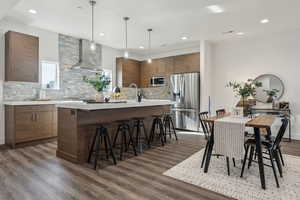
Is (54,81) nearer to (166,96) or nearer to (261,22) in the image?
(166,96)

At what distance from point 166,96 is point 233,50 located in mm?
2659

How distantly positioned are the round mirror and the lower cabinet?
18.8ft

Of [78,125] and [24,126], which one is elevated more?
[78,125]

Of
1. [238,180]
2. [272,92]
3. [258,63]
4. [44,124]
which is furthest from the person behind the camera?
[258,63]

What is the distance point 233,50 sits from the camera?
554 cm

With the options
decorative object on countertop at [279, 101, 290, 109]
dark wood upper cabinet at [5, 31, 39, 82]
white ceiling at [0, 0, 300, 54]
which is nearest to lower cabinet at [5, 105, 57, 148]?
dark wood upper cabinet at [5, 31, 39, 82]

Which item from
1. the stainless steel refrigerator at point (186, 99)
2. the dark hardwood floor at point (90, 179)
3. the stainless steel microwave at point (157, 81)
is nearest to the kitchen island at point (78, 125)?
the dark hardwood floor at point (90, 179)

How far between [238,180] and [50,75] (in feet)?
16.6

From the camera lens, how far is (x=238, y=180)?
242 cm

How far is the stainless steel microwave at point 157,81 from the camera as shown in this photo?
6.52 meters

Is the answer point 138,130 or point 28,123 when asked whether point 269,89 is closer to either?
point 138,130

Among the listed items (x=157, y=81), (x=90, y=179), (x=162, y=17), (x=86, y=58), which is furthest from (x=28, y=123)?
(x=157, y=81)

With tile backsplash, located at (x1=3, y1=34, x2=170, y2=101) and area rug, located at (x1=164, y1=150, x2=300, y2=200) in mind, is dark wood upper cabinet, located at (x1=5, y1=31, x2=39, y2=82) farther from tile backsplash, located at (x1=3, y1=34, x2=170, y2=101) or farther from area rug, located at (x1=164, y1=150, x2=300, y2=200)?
area rug, located at (x1=164, y1=150, x2=300, y2=200)

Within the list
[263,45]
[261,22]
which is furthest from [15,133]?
[263,45]
